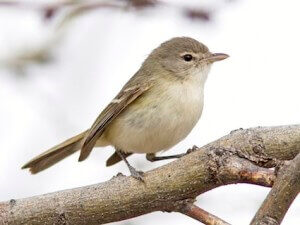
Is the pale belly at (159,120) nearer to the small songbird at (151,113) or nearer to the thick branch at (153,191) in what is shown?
the small songbird at (151,113)

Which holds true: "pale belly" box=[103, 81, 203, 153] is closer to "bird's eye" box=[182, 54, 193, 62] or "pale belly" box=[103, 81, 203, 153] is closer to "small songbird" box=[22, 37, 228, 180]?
"small songbird" box=[22, 37, 228, 180]

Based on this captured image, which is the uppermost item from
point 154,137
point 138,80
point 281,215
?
point 138,80

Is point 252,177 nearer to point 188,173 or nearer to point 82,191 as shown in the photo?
point 188,173

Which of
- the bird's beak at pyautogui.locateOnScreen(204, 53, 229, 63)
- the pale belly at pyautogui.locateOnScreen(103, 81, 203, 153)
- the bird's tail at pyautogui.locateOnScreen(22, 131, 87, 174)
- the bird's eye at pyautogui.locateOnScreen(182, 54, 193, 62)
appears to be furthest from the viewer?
the bird's eye at pyautogui.locateOnScreen(182, 54, 193, 62)

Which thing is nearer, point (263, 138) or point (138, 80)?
point (263, 138)

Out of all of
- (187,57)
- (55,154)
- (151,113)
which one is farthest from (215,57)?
(55,154)

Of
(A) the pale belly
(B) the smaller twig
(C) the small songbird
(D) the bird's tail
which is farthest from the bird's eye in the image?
(B) the smaller twig

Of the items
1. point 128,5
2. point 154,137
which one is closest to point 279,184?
point 128,5
